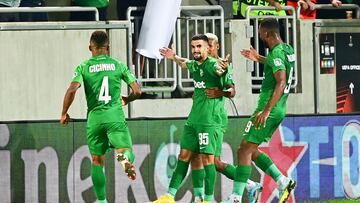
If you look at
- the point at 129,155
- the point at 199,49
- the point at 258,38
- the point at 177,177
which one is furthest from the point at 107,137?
the point at 258,38

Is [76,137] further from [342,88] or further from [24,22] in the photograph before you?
[342,88]

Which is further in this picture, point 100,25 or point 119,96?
point 100,25

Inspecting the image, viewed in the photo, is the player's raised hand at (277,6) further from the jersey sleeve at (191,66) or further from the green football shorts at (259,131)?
the green football shorts at (259,131)

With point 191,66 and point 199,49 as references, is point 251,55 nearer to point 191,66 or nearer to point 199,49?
point 199,49

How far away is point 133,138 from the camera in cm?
2573

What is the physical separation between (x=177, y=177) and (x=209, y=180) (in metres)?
0.43

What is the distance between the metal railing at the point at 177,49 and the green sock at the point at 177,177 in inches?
95.2

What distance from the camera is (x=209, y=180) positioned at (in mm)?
24219

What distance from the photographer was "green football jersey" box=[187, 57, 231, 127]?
24203 mm

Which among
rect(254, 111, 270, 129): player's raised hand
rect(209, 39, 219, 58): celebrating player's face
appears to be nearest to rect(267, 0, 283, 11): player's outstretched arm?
rect(209, 39, 219, 58): celebrating player's face

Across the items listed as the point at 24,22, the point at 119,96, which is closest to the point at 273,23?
the point at 119,96

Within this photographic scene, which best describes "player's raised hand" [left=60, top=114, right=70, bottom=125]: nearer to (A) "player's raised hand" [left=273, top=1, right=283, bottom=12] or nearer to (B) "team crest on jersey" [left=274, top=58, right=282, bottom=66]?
(B) "team crest on jersey" [left=274, top=58, right=282, bottom=66]

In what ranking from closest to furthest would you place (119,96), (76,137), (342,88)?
1. (119,96)
2. (76,137)
3. (342,88)

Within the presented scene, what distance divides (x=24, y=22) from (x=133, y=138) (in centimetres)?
228
